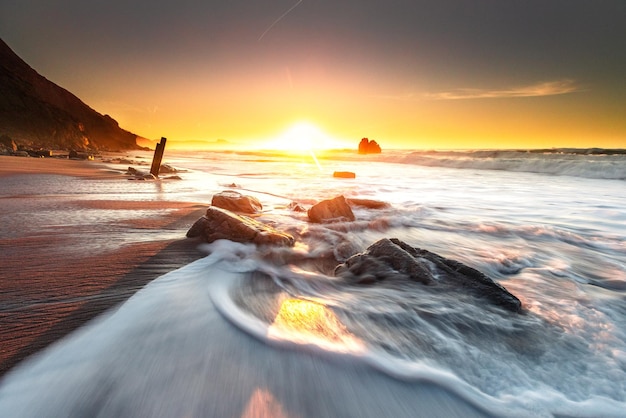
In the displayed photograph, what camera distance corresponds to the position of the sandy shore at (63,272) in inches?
67.5

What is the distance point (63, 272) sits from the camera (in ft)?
7.92

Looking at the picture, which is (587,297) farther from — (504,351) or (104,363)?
(104,363)

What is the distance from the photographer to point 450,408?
1.55m

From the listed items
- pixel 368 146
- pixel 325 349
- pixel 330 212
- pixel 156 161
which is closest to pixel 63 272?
pixel 325 349

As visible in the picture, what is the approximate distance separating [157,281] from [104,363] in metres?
0.98

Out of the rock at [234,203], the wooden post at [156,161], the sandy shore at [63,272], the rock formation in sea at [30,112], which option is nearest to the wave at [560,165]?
the rock at [234,203]

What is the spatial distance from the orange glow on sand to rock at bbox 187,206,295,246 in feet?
4.20

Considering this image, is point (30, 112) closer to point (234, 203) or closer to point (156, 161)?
point (156, 161)

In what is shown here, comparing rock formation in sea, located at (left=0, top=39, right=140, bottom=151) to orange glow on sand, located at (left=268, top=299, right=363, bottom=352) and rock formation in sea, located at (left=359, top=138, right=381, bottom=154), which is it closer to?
orange glow on sand, located at (left=268, top=299, right=363, bottom=352)

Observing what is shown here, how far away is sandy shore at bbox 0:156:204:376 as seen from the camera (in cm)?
171

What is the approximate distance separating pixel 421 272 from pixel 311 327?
4.53ft

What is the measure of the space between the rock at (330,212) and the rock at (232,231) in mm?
1451

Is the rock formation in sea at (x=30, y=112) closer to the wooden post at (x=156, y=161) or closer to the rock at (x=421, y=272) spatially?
the wooden post at (x=156, y=161)

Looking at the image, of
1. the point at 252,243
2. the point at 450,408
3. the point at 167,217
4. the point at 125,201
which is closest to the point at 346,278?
the point at 252,243
